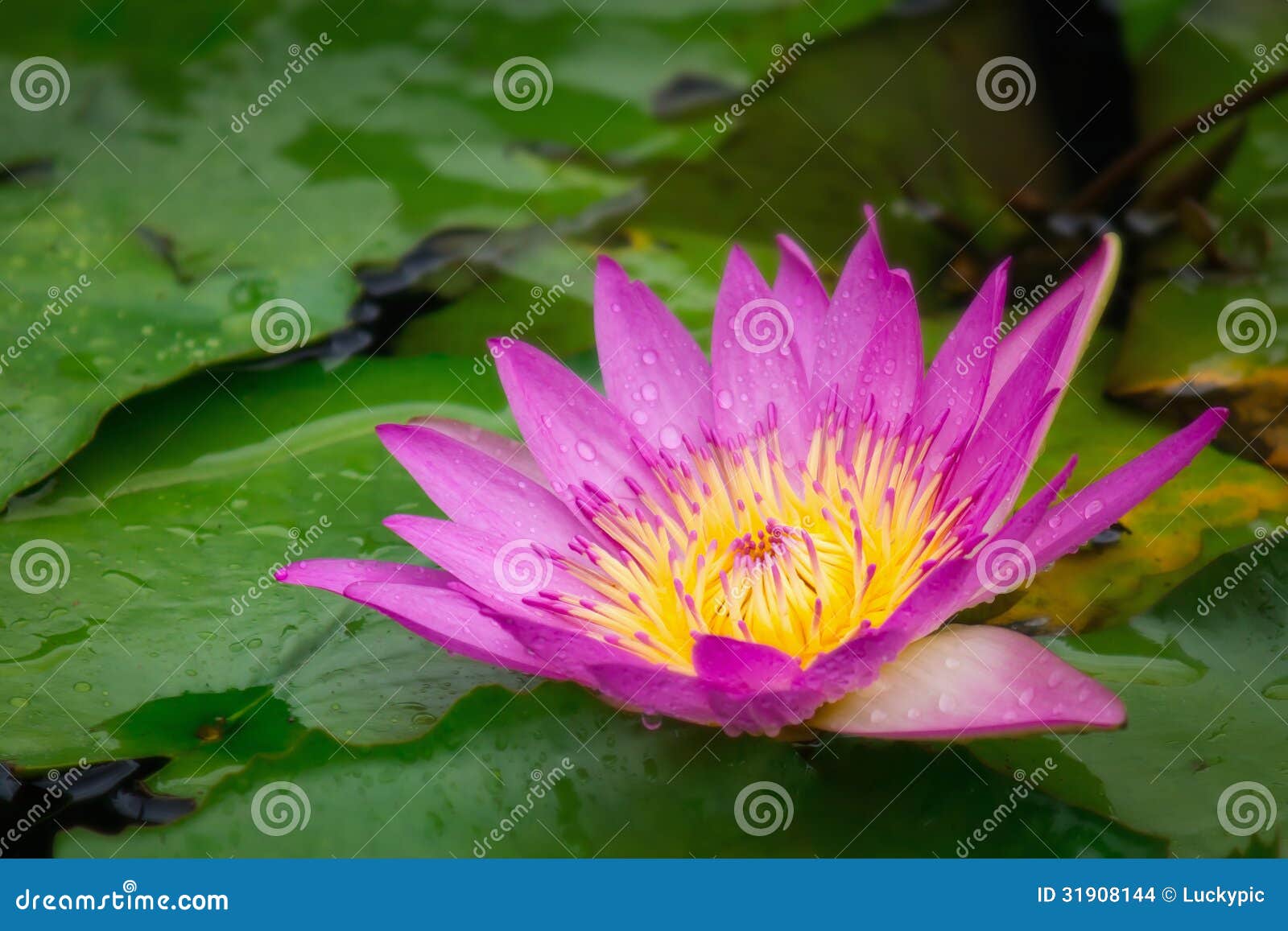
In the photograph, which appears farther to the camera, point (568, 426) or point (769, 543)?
point (568, 426)

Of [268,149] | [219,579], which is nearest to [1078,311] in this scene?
[219,579]

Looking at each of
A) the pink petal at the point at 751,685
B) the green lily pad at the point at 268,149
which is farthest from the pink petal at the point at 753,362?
the green lily pad at the point at 268,149

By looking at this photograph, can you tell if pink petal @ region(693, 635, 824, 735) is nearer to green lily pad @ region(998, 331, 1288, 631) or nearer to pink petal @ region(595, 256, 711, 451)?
green lily pad @ region(998, 331, 1288, 631)

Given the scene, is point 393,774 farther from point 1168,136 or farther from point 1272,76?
point 1272,76

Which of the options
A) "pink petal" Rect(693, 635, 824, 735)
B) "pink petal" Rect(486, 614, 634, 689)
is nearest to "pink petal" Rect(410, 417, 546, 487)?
"pink petal" Rect(486, 614, 634, 689)

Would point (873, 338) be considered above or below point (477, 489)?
above

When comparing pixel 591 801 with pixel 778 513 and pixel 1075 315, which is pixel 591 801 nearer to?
pixel 778 513

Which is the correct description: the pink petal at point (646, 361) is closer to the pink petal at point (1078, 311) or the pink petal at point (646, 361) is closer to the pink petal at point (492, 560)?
the pink petal at point (492, 560)
